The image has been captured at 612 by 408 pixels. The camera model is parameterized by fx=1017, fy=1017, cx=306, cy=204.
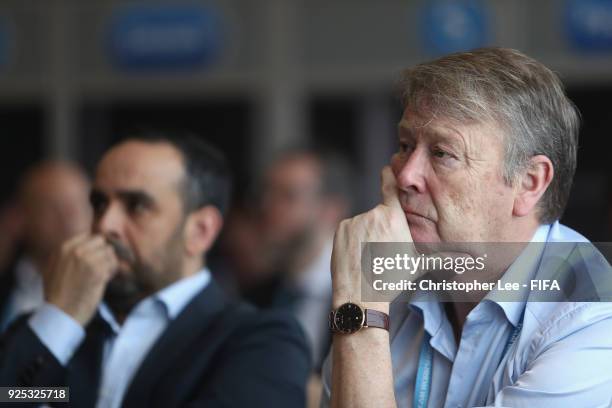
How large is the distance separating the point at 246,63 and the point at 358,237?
6.22 m

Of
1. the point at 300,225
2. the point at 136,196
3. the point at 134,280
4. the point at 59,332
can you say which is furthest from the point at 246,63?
the point at 59,332

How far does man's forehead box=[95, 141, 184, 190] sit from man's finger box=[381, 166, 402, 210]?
1.00 metres

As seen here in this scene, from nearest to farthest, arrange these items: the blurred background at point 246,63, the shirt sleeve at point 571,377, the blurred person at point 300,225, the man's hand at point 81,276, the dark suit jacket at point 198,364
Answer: the shirt sleeve at point 571,377
the dark suit jacket at point 198,364
the man's hand at point 81,276
the blurred person at point 300,225
the blurred background at point 246,63

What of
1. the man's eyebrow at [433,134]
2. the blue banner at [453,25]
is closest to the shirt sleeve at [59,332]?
the man's eyebrow at [433,134]

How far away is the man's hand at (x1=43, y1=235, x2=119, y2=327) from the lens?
279 cm

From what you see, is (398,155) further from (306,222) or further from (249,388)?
(306,222)

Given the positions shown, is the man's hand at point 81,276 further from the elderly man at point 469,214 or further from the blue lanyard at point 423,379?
the blue lanyard at point 423,379

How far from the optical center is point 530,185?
2166 millimetres

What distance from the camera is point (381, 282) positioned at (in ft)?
7.09

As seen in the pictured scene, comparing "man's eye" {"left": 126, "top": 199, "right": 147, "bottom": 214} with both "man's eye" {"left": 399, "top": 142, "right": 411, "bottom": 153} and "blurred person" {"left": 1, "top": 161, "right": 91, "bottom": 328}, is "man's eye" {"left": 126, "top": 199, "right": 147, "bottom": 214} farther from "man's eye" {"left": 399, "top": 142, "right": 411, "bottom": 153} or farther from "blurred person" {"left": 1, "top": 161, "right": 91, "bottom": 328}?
Result: "blurred person" {"left": 1, "top": 161, "right": 91, "bottom": 328}

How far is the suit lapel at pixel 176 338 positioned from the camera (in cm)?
272

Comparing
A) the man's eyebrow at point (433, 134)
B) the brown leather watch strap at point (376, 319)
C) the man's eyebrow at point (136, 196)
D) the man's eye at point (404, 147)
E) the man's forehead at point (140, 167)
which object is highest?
the man's eyebrow at point (433, 134)

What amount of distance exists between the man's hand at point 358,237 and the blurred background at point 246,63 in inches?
196

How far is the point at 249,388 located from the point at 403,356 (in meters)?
0.52
